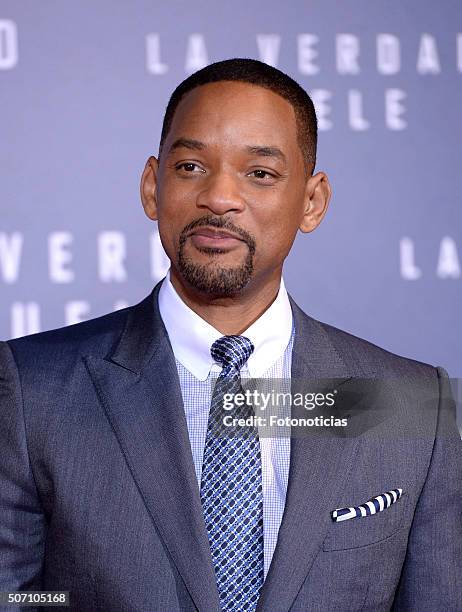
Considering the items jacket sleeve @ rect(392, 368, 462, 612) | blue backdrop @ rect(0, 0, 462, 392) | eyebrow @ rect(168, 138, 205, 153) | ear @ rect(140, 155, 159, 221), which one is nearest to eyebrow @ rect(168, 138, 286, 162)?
eyebrow @ rect(168, 138, 205, 153)

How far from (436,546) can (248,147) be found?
724 mm

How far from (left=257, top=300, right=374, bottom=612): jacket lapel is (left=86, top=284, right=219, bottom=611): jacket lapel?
4.3 inches

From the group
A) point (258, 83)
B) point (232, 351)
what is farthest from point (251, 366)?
point (258, 83)

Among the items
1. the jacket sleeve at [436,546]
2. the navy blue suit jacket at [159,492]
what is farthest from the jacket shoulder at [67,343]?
the jacket sleeve at [436,546]

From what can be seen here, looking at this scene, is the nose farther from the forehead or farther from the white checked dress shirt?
the white checked dress shirt

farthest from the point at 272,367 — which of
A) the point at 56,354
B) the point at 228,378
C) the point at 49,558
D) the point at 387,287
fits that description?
the point at 387,287

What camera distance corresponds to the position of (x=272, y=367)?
5.71 ft

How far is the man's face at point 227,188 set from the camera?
1.64 m

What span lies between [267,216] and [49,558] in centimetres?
64

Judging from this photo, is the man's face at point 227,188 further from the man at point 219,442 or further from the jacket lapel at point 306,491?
the jacket lapel at point 306,491

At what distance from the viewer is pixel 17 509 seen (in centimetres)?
160

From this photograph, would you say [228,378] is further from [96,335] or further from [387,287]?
[387,287]

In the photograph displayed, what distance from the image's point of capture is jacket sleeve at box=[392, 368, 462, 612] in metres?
1.70

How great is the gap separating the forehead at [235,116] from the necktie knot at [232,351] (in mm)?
323
